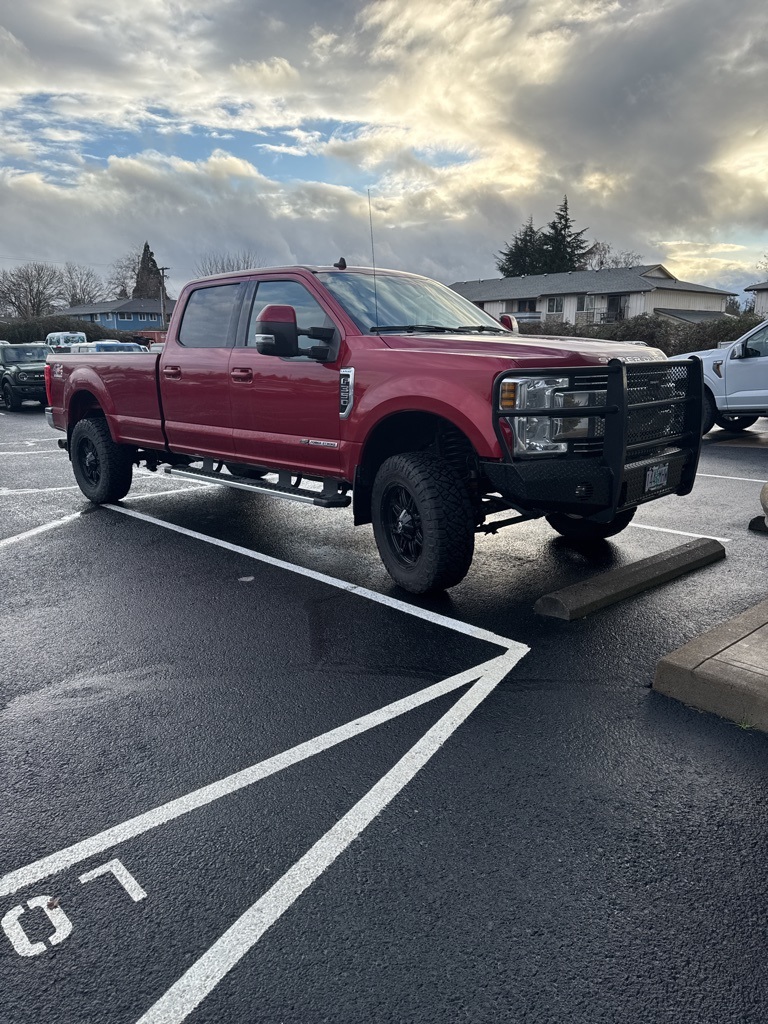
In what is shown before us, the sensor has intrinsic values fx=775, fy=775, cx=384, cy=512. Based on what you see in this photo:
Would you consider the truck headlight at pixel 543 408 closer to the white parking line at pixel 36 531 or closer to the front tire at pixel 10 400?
the white parking line at pixel 36 531

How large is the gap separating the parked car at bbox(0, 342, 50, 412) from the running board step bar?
16.0m

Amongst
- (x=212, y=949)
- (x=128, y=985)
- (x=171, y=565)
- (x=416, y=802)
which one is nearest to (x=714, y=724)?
(x=416, y=802)

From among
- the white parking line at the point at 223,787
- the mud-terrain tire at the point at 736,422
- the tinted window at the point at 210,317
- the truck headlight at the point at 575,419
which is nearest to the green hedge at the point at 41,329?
the mud-terrain tire at the point at 736,422

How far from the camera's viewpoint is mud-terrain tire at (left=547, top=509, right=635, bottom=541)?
6.01m

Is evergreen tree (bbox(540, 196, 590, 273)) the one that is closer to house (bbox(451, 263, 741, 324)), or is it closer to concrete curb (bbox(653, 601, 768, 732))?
house (bbox(451, 263, 741, 324))

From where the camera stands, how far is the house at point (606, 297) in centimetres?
5456

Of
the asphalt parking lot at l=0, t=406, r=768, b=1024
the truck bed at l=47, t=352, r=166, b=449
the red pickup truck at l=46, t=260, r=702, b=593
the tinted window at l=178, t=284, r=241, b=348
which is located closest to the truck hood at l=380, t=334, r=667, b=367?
the red pickup truck at l=46, t=260, r=702, b=593

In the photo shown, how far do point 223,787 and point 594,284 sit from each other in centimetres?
5837

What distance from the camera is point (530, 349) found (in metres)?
4.57

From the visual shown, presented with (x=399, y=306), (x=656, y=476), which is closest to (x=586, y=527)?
(x=656, y=476)

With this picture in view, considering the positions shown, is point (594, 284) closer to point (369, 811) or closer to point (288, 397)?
point (288, 397)

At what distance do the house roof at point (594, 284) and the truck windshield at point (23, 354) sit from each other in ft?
127

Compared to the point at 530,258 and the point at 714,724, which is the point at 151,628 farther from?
the point at 530,258

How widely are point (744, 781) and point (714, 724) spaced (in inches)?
17.9
